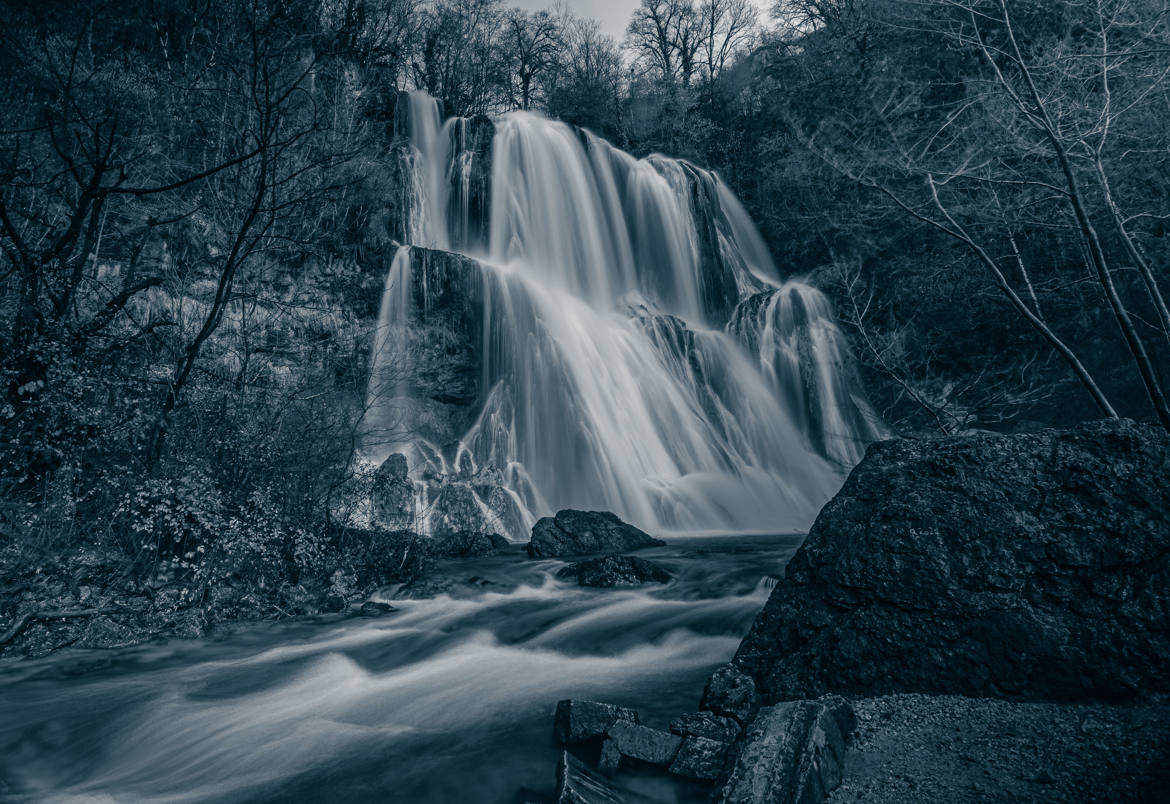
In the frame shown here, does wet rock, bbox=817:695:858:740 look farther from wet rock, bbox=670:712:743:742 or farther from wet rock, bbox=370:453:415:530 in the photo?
wet rock, bbox=370:453:415:530

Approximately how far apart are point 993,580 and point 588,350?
446 inches

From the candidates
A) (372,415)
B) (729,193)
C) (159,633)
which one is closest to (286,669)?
(159,633)

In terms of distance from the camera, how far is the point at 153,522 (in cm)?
525

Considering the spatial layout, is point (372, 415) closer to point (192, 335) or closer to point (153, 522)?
point (192, 335)

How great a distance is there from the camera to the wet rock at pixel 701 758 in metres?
2.38

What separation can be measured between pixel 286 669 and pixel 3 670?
1.70 meters

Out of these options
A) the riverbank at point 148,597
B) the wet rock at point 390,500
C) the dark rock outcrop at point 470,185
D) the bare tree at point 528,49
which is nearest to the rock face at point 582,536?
the wet rock at point 390,500

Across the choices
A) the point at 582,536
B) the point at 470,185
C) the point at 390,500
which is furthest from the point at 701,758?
the point at 470,185

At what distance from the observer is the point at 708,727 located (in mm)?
2584

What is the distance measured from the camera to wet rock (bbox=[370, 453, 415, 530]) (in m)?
6.83

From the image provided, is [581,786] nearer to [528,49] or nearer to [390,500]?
[390,500]

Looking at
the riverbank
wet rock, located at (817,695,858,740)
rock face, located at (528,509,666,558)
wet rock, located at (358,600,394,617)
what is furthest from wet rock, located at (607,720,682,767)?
rock face, located at (528,509,666,558)

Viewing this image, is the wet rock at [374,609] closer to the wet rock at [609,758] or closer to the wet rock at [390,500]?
the wet rock at [390,500]

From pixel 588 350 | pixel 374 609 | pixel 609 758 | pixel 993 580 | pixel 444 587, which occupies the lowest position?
pixel 444 587
